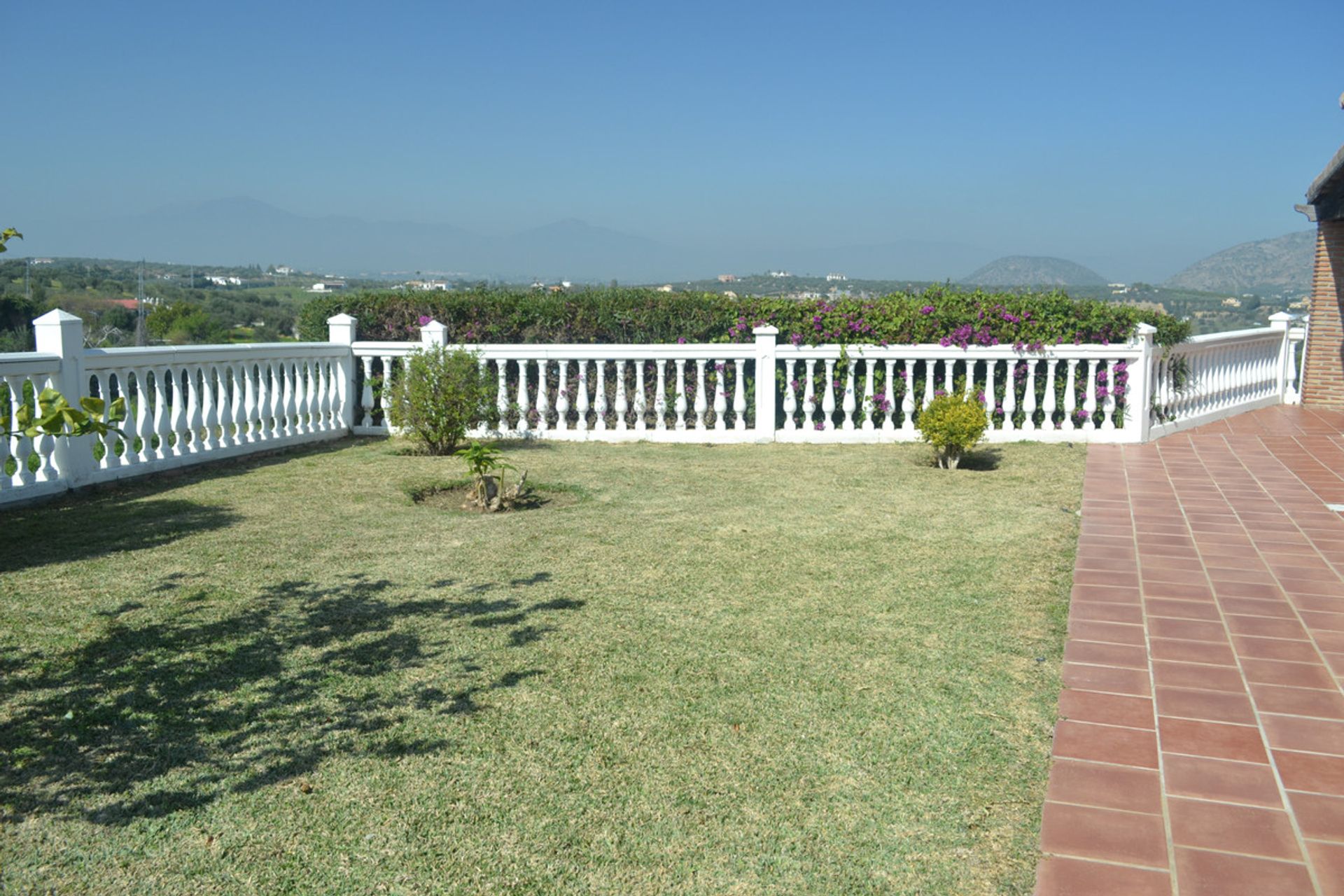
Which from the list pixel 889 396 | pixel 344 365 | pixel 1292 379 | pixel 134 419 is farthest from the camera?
pixel 1292 379

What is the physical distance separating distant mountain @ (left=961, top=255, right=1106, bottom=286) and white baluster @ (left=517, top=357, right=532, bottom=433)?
16.0ft

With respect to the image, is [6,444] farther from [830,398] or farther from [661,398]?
[830,398]

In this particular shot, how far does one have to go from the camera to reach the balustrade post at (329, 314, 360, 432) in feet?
34.3

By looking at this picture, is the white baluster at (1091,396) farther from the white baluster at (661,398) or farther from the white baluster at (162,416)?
the white baluster at (162,416)

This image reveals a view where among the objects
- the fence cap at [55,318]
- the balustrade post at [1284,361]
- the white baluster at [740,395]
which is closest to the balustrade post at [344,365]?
the fence cap at [55,318]

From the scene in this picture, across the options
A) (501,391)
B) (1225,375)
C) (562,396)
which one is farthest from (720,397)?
(1225,375)

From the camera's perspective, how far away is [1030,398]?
9.91m

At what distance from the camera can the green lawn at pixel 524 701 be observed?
261 cm

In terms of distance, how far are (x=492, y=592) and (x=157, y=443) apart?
14.8 ft

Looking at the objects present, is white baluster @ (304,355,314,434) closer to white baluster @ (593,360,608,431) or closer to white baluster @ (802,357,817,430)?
white baluster @ (593,360,608,431)

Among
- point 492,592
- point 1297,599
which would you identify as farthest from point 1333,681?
point 492,592

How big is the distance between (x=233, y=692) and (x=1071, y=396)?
854 centimetres

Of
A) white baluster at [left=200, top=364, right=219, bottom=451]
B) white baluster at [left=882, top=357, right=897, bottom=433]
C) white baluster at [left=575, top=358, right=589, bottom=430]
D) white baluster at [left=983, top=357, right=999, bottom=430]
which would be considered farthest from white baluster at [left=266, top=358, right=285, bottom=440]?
white baluster at [left=983, top=357, right=999, bottom=430]

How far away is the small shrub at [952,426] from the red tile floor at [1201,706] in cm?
140
